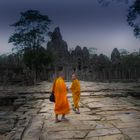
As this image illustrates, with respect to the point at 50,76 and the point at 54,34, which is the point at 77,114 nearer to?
the point at 50,76

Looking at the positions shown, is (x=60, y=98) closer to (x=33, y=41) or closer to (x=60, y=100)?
(x=60, y=100)

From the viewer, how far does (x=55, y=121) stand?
8.57m

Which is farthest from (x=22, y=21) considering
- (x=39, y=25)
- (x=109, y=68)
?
(x=109, y=68)

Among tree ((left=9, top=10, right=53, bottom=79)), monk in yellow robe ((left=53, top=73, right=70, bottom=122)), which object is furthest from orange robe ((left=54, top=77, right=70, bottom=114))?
tree ((left=9, top=10, right=53, bottom=79))

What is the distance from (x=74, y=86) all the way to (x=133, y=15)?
37.0 ft

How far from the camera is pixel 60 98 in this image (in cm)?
852

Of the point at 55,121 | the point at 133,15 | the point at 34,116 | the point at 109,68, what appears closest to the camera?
the point at 55,121

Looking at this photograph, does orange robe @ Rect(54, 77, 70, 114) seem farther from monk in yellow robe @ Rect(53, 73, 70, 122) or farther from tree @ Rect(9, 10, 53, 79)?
tree @ Rect(9, 10, 53, 79)

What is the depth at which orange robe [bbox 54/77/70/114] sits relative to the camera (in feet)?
27.7

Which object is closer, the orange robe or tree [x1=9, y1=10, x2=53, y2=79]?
the orange robe

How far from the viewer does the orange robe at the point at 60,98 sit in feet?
27.7

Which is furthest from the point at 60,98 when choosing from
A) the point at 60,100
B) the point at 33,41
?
the point at 33,41

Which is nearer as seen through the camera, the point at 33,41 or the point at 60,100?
the point at 60,100

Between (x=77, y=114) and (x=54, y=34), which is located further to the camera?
(x=54, y=34)
